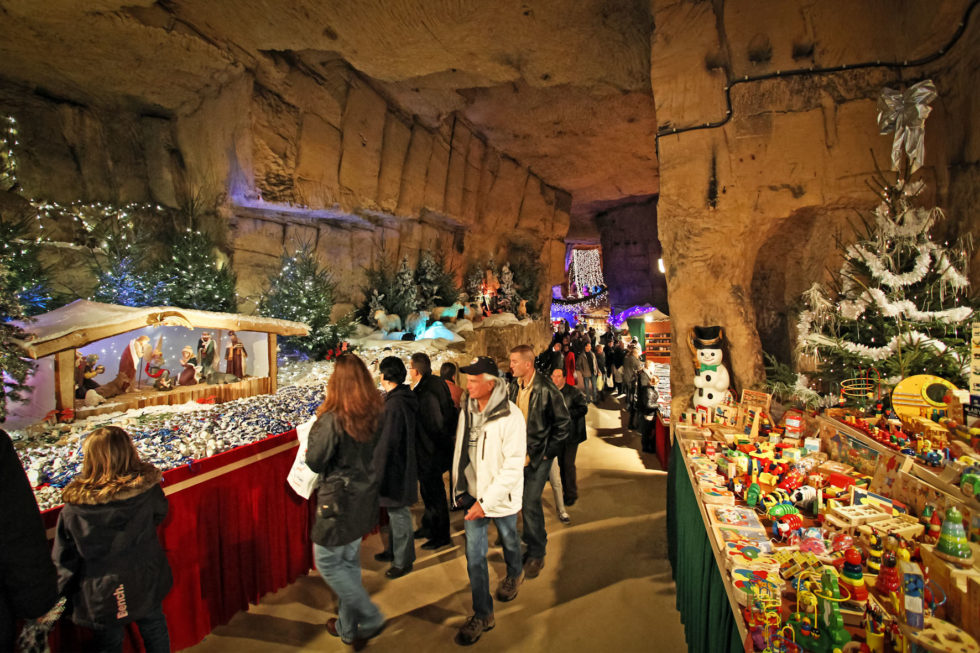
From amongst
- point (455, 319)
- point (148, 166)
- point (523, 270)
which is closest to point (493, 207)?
point (523, 270)

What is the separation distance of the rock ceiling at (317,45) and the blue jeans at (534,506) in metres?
6.16

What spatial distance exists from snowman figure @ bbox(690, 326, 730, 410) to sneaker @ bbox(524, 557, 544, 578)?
2.56 meters

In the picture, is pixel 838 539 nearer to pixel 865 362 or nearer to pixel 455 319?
pixel 865 362

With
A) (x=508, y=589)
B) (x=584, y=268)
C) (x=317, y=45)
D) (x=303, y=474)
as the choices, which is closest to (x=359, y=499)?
(x=303, y=474)

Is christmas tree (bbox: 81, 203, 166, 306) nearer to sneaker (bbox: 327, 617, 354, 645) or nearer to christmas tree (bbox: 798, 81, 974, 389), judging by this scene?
sneaker (bbox: 327, 617, 354, 645)

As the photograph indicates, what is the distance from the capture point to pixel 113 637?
2.26 metres

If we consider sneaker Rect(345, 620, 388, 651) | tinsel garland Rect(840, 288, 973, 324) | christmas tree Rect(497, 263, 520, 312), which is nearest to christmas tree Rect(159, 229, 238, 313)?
sneaker Rect(345, 620, 388, 651)

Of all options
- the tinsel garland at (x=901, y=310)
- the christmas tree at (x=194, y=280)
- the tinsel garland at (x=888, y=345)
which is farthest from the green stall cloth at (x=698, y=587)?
the christmas tree at (x=194, y=280)

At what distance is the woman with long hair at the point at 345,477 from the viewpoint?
2699 millimetres

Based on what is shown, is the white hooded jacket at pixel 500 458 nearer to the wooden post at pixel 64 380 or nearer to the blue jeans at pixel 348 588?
the blue jeans at pixel 348 588

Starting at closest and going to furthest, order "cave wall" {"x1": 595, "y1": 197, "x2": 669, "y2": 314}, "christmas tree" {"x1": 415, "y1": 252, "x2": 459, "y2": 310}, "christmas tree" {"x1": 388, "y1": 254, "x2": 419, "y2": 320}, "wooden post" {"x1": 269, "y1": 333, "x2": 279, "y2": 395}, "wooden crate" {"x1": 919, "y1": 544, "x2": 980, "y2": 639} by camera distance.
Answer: "wooden crate" {"x1": 919, "y1": 544, "x2": 980, "y2": 639}, "wooden post" {"x1": 269, "y1": 333, "x2": 279, "y2": 395}, "christmas tree" {"x1": 388, "y1": 254, "x2": 419, "y2": 320}, "christmas tree" {"x1": 415, "y1": 252, "x2": 459, "y2": 310}, "cave wall" {"x1": 595, "y1": 197, "x2": 669, "y2": 314}

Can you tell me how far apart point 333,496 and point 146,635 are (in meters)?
1.09

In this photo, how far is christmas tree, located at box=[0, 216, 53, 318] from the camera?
13.2 ft

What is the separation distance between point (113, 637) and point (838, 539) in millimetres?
3331
